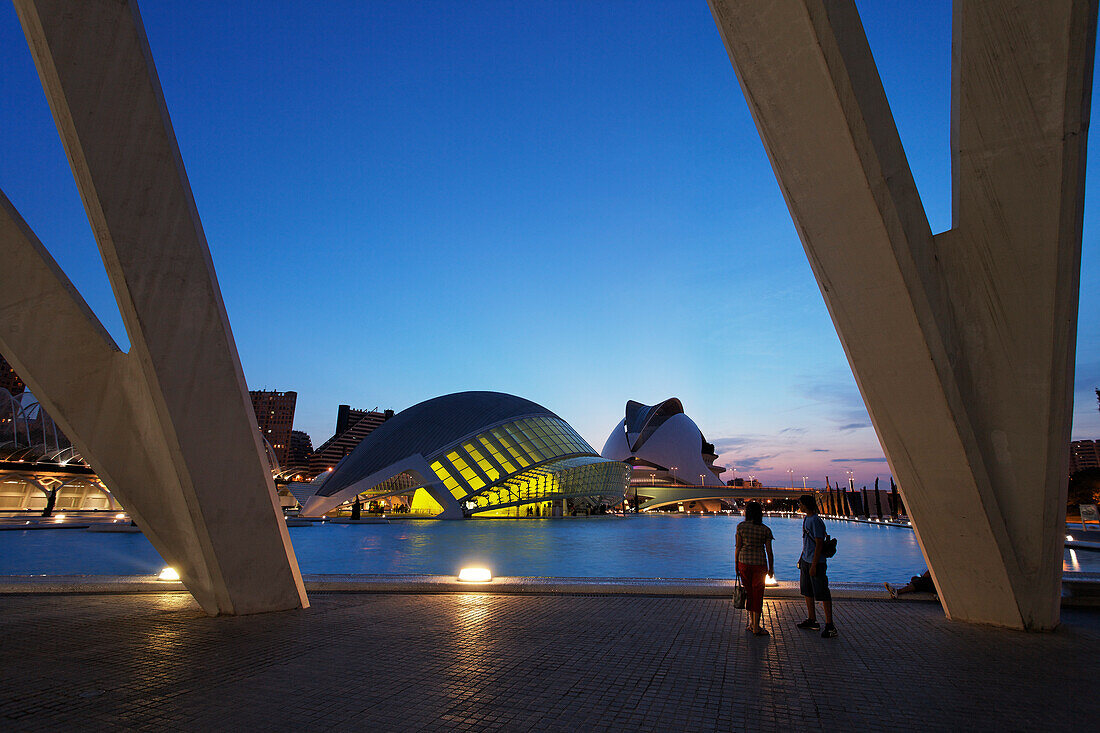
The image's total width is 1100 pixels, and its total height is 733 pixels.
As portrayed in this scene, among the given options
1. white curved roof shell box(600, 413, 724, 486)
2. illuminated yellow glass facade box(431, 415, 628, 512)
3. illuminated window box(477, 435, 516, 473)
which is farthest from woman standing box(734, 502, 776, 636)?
white curved roof shell box(600, 413, 724, 486)

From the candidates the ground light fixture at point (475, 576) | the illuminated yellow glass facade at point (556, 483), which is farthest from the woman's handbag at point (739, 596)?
the illuminated yellow glass facade at point (556, 483)

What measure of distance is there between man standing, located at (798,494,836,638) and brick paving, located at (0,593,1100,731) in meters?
0.22

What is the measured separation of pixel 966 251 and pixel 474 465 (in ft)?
111

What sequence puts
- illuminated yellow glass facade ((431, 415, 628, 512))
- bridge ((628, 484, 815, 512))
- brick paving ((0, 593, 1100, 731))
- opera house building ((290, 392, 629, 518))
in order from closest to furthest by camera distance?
brick paving ((0, 593, 1100, 731)) < illuminated yellow glass facade ((431, 415, 628, 512)) < opera house building ((290, 392, 629, 518)) < bridge ((628, 484, 815, 512))

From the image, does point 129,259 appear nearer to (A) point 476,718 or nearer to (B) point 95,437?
(B) point 95,437

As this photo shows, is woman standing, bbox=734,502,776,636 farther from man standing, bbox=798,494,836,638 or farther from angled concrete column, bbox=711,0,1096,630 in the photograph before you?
angled concrete column, bbox=711,0,1096,630

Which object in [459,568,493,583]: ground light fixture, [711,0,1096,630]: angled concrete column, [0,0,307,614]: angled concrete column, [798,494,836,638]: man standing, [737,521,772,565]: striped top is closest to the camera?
[711,0,1096,630]: angled concrete column

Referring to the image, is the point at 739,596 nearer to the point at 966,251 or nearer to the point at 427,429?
the point at 966,251

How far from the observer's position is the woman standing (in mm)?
5180

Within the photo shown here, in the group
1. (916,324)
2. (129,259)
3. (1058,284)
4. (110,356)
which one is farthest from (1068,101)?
(110,356)

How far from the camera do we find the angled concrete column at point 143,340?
468 centimetres

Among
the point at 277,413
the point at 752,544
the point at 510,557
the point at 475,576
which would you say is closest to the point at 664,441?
the point at 510,557

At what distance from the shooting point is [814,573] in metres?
5.24

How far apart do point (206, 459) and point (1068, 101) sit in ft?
23.6
